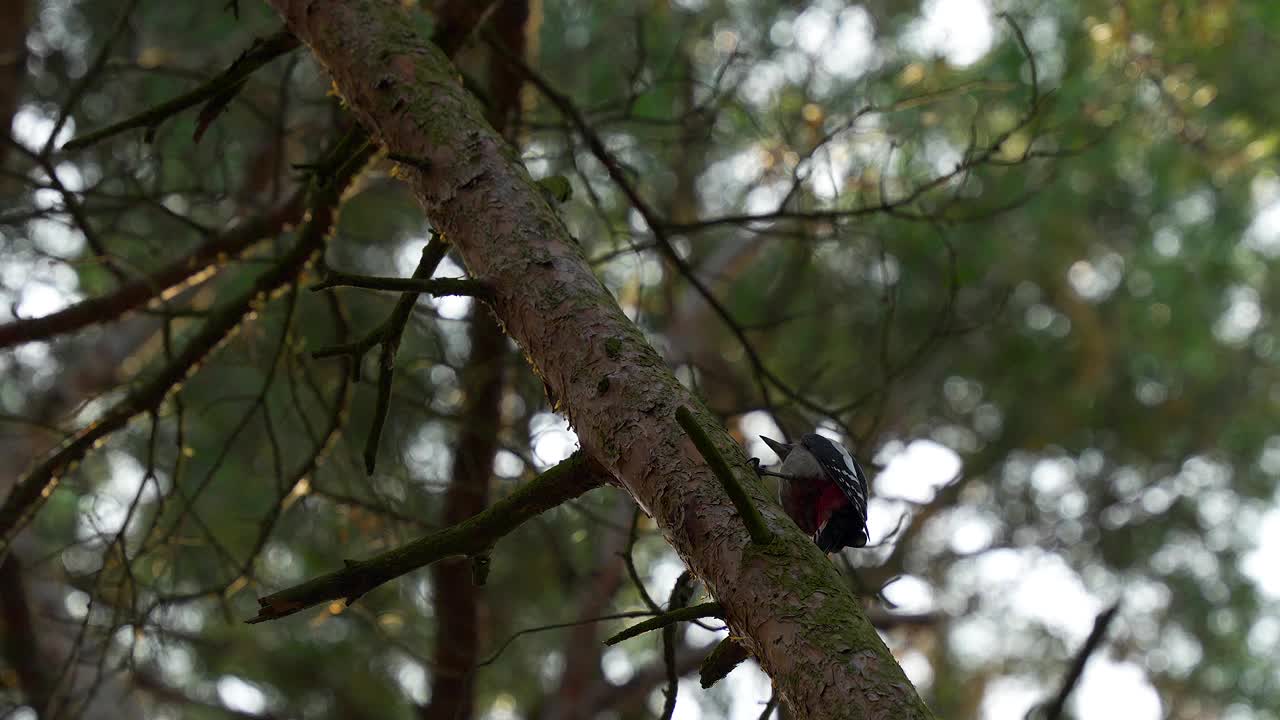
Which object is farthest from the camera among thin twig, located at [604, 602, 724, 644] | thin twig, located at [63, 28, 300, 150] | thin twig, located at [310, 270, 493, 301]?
thin twig, located at [63, 28, 300, 150]

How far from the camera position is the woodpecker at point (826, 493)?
3004 millimetres

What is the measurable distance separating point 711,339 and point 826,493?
521 centimetres

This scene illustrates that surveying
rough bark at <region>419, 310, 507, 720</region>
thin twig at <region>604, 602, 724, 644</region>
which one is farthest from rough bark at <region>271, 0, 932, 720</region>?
rough bark at <region>419, 310, 507, 720</region>

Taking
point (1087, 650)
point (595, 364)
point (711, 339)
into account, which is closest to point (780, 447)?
point (1087, 650)

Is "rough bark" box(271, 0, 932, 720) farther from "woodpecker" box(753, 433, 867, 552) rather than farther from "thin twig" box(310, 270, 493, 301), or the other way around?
"woodpecker" box(753, 433, 867, 552)

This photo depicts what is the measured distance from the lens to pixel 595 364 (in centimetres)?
189

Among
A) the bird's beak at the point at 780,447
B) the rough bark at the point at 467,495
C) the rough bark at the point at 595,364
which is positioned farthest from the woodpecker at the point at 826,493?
the rough bark at the point at 467,495

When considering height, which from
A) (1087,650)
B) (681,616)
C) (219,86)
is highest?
(219,86)

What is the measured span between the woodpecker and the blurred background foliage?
13cm

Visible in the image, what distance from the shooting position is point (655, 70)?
6.49m

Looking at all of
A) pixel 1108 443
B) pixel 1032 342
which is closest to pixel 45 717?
pixel 1032 342

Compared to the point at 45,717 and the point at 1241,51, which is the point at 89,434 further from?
the point at 1241,51

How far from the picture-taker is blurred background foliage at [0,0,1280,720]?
388 cm

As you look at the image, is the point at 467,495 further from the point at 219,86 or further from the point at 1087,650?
the point at 1087,650
